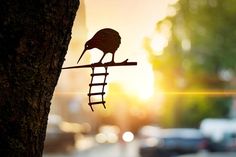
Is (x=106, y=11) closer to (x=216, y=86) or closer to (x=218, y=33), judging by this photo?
(x=218, y=33)

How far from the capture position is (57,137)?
1672 centimetres

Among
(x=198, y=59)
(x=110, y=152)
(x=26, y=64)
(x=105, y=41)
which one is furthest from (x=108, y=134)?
(x=26, y=64)

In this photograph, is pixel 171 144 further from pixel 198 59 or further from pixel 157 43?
pixel 157 43

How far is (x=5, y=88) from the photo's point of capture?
1.72 metres

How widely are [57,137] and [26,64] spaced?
15.1 metres

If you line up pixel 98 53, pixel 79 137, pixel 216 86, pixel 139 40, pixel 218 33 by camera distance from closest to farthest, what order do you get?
1. pixel 98 53
2. pixel 139 40
3. pixel 218 33
4. pixel 79 137
5. pixel 216 86

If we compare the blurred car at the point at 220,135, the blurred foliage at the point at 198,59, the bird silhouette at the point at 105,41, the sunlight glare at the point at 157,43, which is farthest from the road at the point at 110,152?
the bird silhouette at the point at 105,41

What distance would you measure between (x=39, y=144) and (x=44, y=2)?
38 centimetres

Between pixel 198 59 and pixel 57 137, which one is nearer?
pixel 57 137

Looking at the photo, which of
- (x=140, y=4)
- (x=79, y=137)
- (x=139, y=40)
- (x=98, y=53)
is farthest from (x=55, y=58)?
(x=79, y=137)

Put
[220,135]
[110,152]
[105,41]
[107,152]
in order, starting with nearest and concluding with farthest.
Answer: [105,41]
[110,152]
[107,152]
[220,135]

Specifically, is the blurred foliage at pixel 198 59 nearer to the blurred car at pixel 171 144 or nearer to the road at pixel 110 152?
the blurred car at pixel 171 144

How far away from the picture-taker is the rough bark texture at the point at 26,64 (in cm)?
171

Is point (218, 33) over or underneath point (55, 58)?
over
